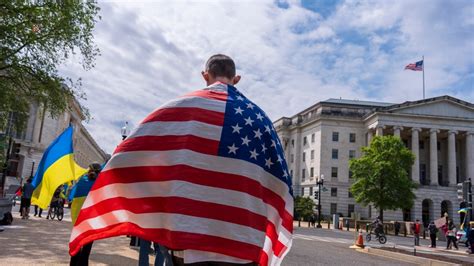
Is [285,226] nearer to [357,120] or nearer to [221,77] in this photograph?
[221,77]

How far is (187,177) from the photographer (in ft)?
7.95

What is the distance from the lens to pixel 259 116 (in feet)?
9.09

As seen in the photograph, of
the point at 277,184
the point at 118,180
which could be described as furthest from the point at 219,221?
the point at 118,180

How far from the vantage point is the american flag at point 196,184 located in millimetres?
2393

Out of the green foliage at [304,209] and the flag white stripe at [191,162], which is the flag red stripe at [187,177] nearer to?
the flag white stripe at [191,162]

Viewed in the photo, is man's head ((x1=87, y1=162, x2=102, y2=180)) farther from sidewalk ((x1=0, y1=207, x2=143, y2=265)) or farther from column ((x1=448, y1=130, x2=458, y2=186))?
column ((x1=448, y1=130, x2=458, y2=186))

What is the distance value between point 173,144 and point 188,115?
21 centimetres

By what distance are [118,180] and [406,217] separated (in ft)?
237

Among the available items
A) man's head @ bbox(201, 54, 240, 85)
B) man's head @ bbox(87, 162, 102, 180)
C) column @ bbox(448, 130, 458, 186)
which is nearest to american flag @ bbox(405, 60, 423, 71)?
column @ bbox(448, 130, 458, 186)

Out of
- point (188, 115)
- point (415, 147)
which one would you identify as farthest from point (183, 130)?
point (415, 147)

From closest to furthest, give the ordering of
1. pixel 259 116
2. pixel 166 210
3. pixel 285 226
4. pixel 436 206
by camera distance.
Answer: pixel 166 210 → pixel 259 116 → pixel 285 226 → pixel 436 206

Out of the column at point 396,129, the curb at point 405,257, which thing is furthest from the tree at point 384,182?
the curb at point 405,257

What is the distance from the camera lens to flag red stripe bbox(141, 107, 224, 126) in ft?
8.45

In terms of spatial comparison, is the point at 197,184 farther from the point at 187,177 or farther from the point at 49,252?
the point at 49,252
